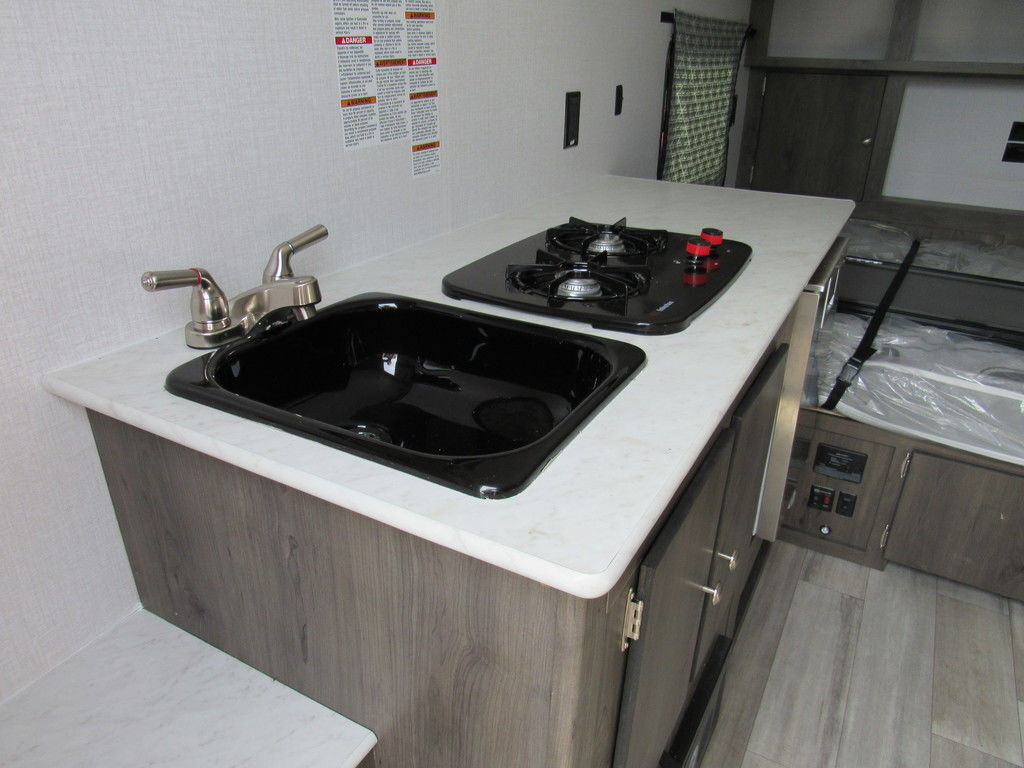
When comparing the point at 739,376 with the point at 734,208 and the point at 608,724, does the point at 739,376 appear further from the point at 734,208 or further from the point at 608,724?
the point at 734,208

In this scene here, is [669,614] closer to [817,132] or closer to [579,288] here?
[579,288]

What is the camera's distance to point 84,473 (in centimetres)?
92

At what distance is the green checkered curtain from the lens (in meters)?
2.47

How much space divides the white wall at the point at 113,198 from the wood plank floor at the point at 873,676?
125 centimetres

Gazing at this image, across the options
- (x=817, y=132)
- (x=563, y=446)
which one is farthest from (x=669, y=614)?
(x=817, y=132)

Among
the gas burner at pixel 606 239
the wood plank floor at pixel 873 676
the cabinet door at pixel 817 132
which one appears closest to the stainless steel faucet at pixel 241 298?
the gas burner at pixel 606 239

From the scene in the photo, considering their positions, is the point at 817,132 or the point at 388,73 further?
the point at 817,132

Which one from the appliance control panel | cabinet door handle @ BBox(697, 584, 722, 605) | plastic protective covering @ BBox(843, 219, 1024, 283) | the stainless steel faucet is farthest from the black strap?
the stainless steel faucet

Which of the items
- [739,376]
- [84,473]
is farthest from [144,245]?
[739,376]

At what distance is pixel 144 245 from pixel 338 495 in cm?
48

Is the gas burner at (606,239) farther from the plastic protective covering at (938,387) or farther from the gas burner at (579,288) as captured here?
the plastic protective covering at (938,387)

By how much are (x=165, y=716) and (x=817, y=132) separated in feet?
10.0

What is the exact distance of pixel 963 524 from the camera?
188cm

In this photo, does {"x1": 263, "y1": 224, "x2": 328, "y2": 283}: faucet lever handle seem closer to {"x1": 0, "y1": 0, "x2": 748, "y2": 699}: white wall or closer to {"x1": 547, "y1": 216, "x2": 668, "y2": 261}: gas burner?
{"x1": 0, "y1": 0, "x2": 748, "y2": 699}: white wall
